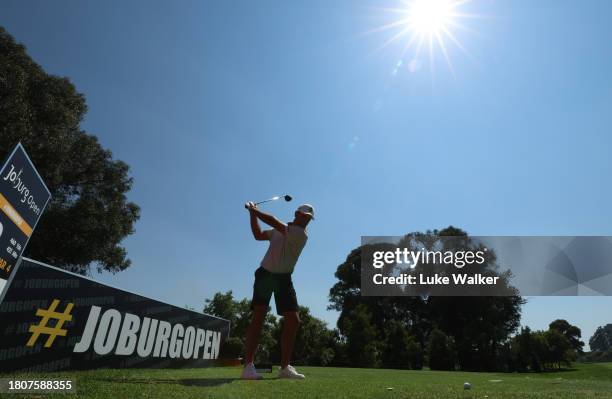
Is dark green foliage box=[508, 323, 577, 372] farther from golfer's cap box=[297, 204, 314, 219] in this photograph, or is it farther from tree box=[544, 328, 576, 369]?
golfer's cap box=[297, 204, 314, 219]

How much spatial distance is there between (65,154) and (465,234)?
138 ft

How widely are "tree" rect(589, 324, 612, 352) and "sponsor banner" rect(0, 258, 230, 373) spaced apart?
512 ft

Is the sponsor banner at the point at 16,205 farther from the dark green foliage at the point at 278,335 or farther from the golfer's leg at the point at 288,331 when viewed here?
the dark green foliage at the point at 278,335

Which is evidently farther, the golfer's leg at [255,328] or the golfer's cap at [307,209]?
the golfer's cap at [307,209]

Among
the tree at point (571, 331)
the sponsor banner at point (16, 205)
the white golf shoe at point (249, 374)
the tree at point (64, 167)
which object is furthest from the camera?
the tree at point (571, 331)

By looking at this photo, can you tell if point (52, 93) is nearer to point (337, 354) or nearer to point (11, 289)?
point (11, 289)

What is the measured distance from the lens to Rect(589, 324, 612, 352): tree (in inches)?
4995

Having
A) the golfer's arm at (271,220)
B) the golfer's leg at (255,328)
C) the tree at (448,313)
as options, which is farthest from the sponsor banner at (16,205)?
the tree at (448,313)

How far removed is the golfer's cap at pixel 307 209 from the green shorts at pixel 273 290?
2.91 feet

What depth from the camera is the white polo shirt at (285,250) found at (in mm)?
5395

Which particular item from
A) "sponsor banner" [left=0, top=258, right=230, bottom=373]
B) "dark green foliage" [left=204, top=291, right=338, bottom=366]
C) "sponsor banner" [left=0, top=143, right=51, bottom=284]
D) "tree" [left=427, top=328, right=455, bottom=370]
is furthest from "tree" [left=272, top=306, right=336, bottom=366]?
"sponsor banner" [left=0, top=143, right=51, bottom=284]

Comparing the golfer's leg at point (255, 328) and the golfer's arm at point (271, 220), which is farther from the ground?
the golfer's arm at point (271, 220)

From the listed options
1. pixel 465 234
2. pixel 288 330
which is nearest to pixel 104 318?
pixel 288 330

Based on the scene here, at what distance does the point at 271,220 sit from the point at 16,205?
2.82m
